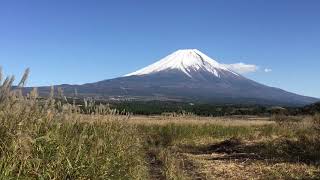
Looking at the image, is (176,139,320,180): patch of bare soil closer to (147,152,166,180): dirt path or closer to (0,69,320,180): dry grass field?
(0,69,320,180): dry grass field

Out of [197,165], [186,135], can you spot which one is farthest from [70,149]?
[186,135]

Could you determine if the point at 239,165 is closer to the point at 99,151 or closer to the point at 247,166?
the point at 247,166

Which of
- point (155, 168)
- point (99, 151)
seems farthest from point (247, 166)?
point (99, 151)

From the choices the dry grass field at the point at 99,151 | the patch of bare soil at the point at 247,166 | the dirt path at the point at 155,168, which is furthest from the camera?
the patch of bare soil at the point at 247,166

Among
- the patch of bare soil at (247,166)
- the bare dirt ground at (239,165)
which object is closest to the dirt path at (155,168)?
the bare dirt ground at (239,165)

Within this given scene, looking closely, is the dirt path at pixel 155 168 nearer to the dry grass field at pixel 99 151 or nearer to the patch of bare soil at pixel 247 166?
the dry grass field at pixel 99 151

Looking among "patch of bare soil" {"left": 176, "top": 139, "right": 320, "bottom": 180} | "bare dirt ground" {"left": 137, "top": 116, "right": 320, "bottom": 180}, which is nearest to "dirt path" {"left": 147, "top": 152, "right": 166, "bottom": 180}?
"bare dirt ground" {"left": 137, "top": 116, "right": 320, "bottom": 180}

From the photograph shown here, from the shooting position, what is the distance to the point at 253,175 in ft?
44.5

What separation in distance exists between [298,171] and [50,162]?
7.75 meters

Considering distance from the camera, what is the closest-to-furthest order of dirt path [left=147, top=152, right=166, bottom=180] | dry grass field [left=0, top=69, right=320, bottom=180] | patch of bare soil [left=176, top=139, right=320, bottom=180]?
dry grass field [left=0, top=69, right=320, bottom=180] < dirt path [left=147, top=152, right=166, bottom=180] < patch of bare soil [left=176, top=139, right=320, bottom=180]

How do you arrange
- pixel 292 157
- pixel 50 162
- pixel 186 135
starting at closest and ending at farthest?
pixel 50 162, pixel 292 157, pixel 186 135

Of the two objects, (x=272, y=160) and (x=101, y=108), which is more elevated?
(x=101, y=108)

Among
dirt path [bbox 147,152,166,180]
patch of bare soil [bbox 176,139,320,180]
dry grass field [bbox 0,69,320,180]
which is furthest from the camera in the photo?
patch of bare soil [bbox 176,139,320,180]

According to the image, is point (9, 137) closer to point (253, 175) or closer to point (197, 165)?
→ point (253, 175)
